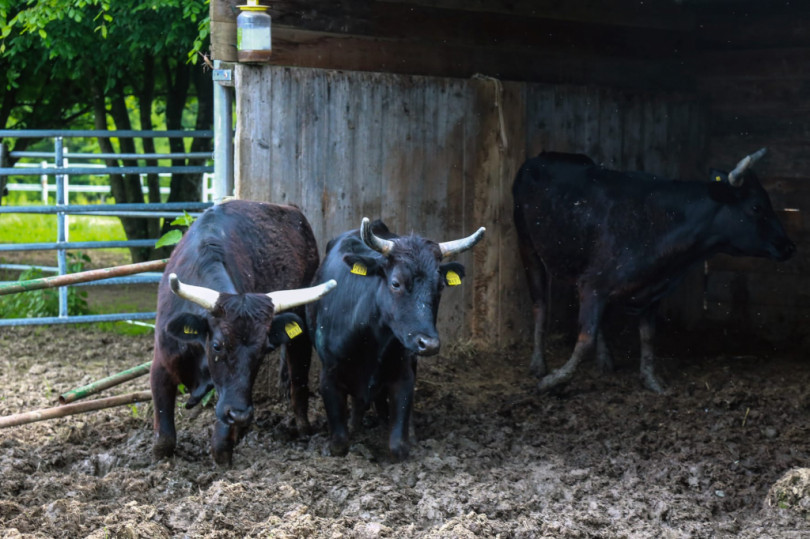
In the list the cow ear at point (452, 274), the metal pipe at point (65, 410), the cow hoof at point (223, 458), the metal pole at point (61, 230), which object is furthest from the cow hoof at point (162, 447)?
the metal pole at point (61, 230)

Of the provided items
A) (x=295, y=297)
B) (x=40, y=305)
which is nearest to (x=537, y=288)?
(x=295, y=297)

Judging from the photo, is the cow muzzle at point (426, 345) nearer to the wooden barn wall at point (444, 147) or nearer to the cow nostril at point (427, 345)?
the cow nostril at point (427, 345)

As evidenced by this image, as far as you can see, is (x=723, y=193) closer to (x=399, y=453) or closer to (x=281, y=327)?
(x=399, y=453)

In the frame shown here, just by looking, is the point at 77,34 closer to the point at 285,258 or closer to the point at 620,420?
the point at 285,258

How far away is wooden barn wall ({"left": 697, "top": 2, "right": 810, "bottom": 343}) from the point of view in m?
9.96

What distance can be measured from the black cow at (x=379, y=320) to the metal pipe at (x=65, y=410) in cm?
125

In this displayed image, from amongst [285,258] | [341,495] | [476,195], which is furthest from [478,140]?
[341,495]

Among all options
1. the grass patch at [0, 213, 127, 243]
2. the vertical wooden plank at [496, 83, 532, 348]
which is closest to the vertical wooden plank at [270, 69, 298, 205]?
the vertical wooden plank at [496, 83, 532, 348]

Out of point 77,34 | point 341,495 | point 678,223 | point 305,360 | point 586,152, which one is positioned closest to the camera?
point 341,495

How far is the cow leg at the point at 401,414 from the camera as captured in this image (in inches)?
252

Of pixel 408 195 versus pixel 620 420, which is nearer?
pixel 620 420

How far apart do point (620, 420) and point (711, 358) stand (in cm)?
240

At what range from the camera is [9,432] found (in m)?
6.86

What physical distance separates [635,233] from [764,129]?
8.48 ft
